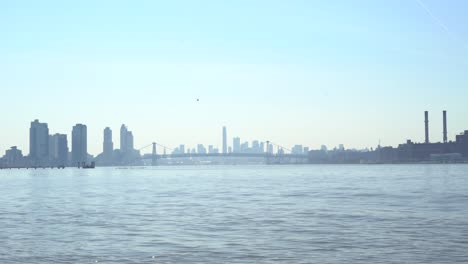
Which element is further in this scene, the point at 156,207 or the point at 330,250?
the point at 156,207

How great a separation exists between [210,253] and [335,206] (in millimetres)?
21615

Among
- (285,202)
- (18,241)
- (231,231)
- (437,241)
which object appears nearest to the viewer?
(437,241)

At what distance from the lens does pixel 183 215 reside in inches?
1455

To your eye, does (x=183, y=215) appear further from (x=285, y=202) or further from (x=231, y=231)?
(x=285, y=202)

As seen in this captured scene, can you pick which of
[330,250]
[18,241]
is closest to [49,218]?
[18,241]

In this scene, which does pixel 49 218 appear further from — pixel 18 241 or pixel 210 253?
pixel 210 253

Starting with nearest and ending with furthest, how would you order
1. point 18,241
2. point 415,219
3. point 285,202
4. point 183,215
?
point 18,241 → point 415,219 → point 183,215 → point 285,202

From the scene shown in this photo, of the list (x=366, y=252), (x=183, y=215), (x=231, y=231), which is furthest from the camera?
(x=183, y=215)

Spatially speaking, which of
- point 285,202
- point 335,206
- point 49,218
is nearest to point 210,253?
point 49,218

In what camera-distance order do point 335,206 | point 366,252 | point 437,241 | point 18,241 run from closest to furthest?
1. point 366,252
2. point 437,241
3. point 18,241
4. point 335,206

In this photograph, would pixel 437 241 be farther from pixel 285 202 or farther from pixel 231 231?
pixel 285 202

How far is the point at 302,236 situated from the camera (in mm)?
26531

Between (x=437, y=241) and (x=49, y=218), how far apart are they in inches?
931

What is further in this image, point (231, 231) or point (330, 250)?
point (231, 231)
